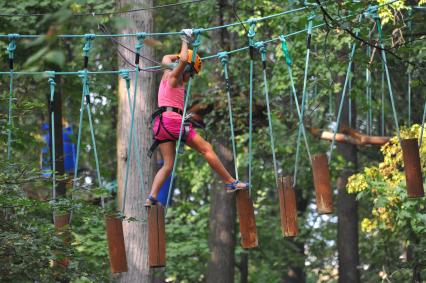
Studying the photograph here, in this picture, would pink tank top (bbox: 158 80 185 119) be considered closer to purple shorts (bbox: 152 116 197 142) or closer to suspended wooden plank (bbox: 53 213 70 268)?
purple shorts (bbox: 152 116 197 142)

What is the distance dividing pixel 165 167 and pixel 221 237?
7.12 m

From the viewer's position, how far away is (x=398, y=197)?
11.5 meters

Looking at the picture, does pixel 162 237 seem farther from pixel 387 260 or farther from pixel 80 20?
pixel 387 260

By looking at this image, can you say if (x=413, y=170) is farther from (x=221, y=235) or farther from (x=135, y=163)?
(x=221, y=235)

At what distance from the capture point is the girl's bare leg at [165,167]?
827 centimetres

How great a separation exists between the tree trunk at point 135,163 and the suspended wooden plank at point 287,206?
213cm

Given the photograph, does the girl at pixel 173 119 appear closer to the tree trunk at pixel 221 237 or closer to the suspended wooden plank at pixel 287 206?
the suspended wooden plank at pixel 287 206

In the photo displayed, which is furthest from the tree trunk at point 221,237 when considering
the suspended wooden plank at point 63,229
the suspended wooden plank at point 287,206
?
the suspended wooden plank at point 287,206

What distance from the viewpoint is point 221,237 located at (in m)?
15.3

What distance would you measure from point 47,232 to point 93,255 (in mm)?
6746

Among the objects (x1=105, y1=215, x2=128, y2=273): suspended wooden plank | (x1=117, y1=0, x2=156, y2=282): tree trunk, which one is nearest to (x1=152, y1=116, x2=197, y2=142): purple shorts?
(x1=105, y1=215, x2=128, y2=273): suspended wooden plank

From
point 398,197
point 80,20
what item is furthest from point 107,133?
point 80,20

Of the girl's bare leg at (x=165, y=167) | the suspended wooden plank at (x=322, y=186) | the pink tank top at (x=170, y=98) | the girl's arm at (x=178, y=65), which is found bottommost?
the suspended wooden plank at (x=322, y=186)

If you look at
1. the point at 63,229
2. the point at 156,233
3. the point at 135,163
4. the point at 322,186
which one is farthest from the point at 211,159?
the point at 135,163
